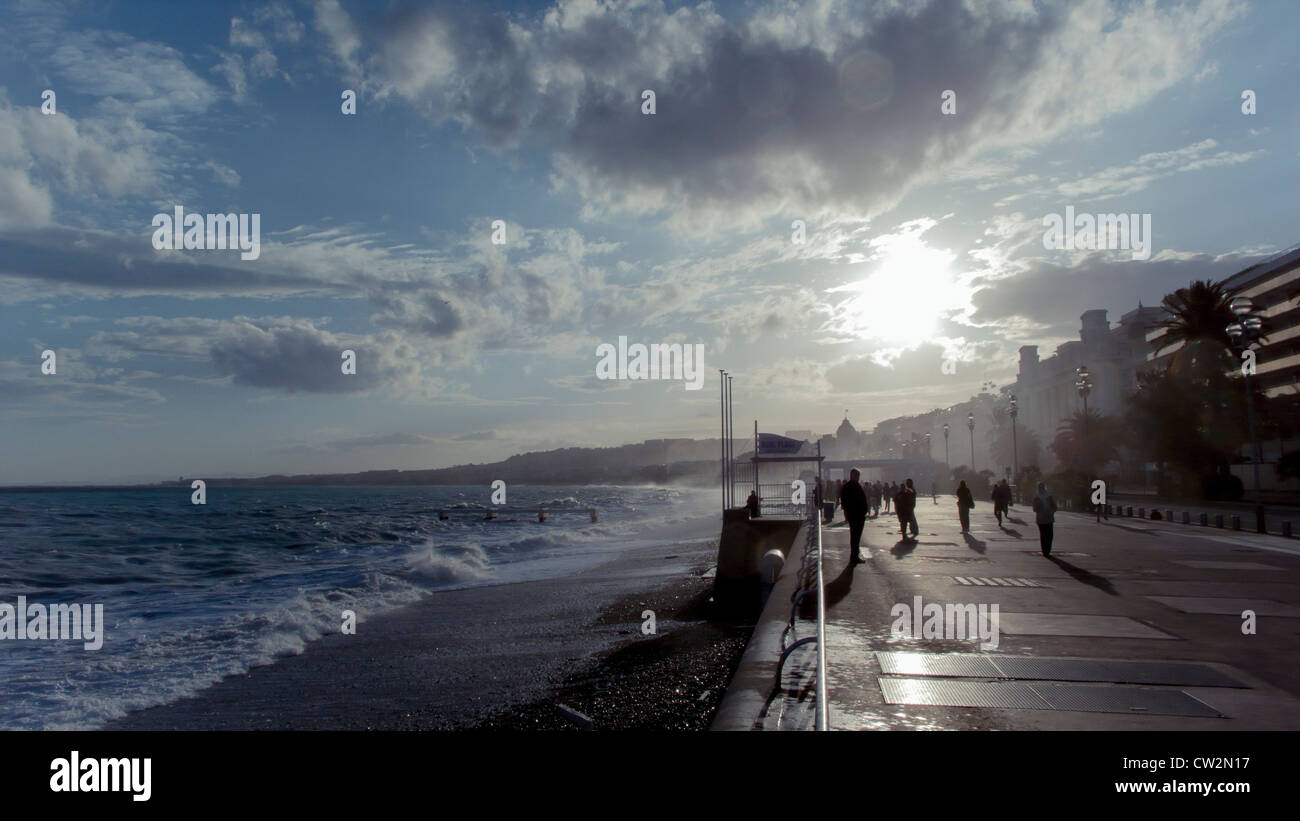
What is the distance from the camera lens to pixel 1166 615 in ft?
31.7

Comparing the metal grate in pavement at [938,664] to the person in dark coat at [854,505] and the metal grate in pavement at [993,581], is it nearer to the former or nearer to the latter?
the metal grate in pavement at [993,581]

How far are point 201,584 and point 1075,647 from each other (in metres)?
26.2

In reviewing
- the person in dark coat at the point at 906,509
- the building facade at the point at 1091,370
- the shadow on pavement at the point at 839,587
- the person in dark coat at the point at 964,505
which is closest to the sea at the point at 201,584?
the shadow on pavement at the point at 839,587

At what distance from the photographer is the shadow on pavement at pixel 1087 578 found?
39.1ft

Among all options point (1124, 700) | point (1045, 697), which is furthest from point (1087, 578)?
point (1045, 697)

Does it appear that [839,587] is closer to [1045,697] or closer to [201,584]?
[1045,697]

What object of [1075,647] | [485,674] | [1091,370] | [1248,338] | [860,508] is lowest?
[485,674]

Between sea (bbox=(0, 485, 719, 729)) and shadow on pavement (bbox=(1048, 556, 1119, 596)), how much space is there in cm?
1285

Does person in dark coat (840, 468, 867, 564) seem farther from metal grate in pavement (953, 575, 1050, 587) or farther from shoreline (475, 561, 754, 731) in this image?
shoreline (475, 561, 754, 731)

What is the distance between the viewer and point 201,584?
26.3 m

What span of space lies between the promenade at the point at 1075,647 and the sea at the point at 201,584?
31.0 ft

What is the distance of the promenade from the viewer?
18.6 feet

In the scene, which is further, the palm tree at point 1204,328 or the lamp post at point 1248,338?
the palm tree at point 1204,328
